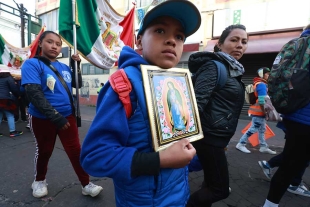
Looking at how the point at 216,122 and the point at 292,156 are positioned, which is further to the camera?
the point at 292,156

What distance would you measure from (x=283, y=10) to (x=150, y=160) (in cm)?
917

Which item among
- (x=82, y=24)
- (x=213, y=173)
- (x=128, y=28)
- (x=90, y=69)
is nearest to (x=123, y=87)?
(x=213, y=173)

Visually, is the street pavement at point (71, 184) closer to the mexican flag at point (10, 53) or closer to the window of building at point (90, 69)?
the mexican flag at point (10, 53)

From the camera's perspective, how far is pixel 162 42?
0.90 meters

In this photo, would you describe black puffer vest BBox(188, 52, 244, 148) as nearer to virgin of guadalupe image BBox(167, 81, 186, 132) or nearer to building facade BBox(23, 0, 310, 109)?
virgin of guadalupe image BBox(167, 81, 186, 132)

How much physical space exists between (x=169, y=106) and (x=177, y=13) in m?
0.46

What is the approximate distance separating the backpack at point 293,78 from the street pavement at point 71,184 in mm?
1298

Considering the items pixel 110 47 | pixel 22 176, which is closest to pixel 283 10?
pixel 110 47

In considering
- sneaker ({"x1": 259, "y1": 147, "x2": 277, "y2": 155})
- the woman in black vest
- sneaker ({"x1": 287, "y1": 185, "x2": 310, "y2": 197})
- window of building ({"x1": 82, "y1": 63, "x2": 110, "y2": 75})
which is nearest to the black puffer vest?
the woman in black vest

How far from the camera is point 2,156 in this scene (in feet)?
10.8

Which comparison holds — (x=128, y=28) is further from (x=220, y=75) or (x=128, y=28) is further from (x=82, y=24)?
(x=220, y=75)

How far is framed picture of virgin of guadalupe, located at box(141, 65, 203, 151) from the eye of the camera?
30.4 inches

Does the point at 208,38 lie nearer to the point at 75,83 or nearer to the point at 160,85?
the point at 75,83

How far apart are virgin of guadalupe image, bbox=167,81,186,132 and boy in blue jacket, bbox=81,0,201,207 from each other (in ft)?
0.28
